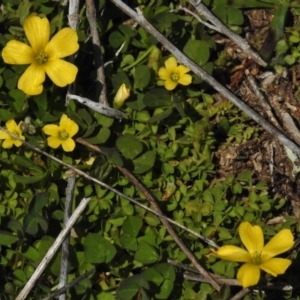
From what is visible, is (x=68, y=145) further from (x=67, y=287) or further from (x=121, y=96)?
(x=67, y=287)

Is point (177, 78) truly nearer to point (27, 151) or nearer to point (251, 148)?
point (251, 148)

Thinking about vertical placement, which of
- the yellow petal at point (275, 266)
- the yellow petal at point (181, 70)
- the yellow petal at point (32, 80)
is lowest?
the yellow petal at point (275, 266)

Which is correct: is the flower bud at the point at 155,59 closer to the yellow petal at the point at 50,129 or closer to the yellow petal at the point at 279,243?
the yellow petal at the point at 50,129

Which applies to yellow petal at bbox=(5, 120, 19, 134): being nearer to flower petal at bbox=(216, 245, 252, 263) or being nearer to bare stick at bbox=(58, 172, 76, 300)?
bare stick at bbox=(58, 172, 76, 300)

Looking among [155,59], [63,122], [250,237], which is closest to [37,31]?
[63,122]

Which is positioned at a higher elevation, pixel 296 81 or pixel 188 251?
pixel 296 81

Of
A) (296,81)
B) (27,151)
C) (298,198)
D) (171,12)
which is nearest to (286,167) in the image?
(298,198)

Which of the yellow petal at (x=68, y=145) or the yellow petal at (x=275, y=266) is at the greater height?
the yellow petal at (x=68, y=145)

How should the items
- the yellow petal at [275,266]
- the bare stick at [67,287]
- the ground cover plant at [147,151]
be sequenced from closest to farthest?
the yellow petal at [275,266] → the bare stick at [67,287] → the ground cover plant at [147,151]

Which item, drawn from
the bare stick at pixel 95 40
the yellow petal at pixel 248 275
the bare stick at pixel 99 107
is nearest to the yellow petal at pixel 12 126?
the bare stick at pixel 99 107
